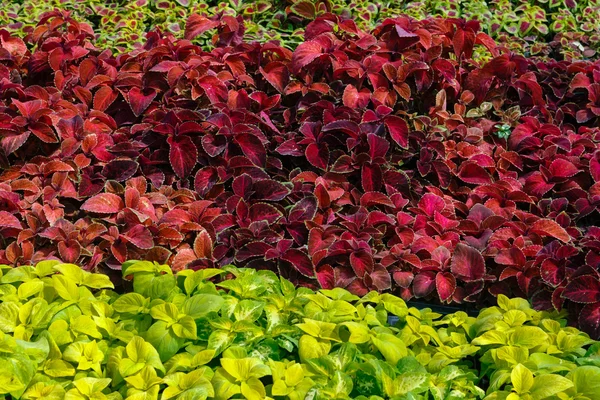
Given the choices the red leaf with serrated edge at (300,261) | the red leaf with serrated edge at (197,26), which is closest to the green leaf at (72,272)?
the red leaf with serrated edge at (300,261)

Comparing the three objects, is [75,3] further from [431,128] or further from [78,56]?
[431,128]

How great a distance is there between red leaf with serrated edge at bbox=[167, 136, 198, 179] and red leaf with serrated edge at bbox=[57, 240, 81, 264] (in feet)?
1.49

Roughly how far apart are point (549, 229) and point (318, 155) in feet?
2.60

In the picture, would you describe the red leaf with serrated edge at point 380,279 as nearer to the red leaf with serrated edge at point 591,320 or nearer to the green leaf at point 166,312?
the red leaf with serrated edge at point 591,320

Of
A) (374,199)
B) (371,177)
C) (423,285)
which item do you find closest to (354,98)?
(371,177)

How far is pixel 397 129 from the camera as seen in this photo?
9.05ft

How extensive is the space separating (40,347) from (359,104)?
1.50 metres

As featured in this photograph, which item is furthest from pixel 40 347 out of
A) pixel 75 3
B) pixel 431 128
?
pixel 75 3

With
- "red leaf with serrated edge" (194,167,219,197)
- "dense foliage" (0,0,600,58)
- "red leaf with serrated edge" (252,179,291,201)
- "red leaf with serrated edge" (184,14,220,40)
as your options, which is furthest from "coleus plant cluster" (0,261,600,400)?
"dense foliage" (0,0,600,58)

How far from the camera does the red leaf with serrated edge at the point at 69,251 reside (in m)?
2.38

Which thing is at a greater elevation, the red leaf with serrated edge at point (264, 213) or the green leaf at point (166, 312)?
the green leaf at point (166, 312)

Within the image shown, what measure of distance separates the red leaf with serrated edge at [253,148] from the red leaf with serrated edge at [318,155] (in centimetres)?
15

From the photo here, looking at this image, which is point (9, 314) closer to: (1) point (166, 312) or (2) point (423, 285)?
(1) point (166, 312)

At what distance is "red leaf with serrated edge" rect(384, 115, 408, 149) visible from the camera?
274cm
